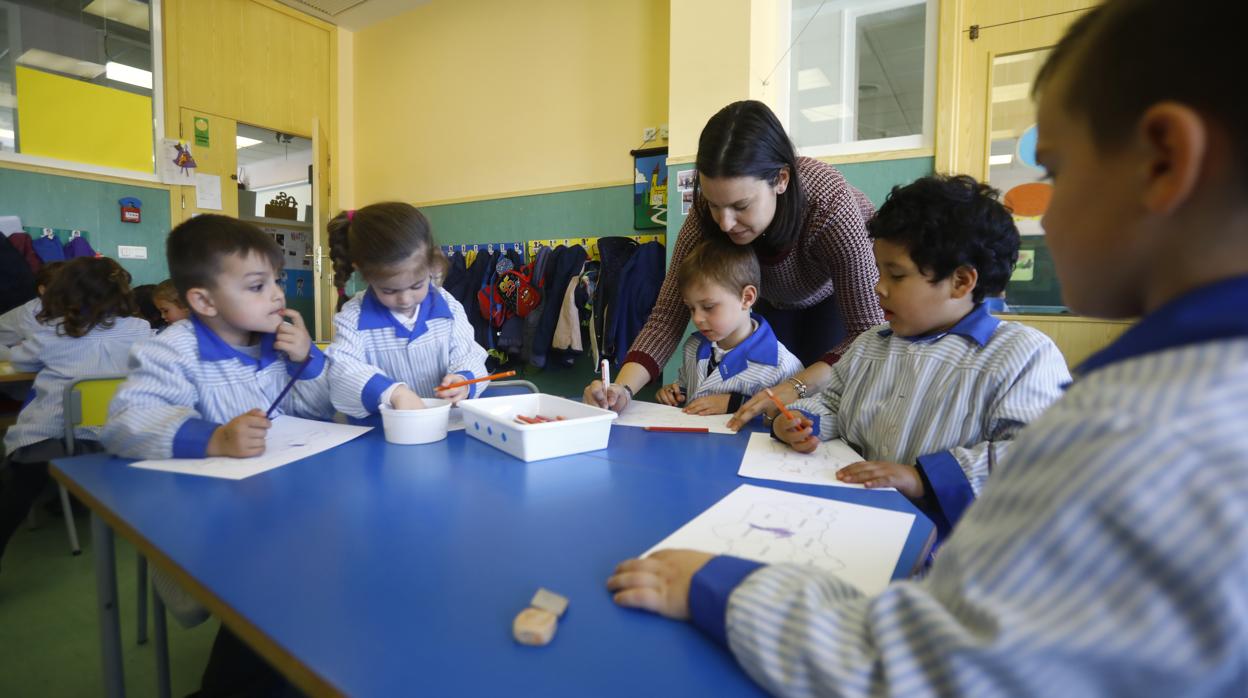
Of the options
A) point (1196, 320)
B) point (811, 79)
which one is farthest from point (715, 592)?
point (811, 79)

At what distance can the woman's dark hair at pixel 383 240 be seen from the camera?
142 centimetres

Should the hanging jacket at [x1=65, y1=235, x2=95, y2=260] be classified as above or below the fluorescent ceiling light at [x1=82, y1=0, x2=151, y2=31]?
below

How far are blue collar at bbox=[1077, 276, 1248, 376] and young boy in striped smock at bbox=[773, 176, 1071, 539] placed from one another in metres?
0.56

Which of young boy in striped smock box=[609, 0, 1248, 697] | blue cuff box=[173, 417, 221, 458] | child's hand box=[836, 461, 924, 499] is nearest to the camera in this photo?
young boy in striped smock box=[609, 0, 1248, 697]

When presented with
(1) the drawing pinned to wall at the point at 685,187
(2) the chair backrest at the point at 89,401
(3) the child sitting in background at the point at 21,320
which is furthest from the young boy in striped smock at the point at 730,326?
(3) the child sitting in background at the point at 21,320

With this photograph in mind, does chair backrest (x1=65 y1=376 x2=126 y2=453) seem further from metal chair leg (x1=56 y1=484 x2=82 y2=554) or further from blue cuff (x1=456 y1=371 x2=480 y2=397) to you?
blue cuff (x1=456 y1=371 x2=480 y2=397)

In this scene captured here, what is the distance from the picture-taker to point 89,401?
75.1 inches

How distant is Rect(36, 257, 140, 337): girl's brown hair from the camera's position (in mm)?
2258

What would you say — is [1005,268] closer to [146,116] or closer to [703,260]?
[703,260]

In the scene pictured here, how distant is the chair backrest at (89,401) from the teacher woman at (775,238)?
5.14ft

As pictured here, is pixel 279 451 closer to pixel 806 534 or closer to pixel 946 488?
pixel 806 534

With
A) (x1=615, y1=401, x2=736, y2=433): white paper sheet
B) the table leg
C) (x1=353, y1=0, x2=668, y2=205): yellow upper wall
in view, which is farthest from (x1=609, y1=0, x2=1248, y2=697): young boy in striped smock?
(x1=353, y1=0, x2=668, y2=205): yellow upper wall

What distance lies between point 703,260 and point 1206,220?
4.11 feet

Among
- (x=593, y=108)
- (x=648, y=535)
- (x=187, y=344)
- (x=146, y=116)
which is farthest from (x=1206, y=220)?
(x=146, y=116)
